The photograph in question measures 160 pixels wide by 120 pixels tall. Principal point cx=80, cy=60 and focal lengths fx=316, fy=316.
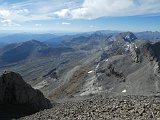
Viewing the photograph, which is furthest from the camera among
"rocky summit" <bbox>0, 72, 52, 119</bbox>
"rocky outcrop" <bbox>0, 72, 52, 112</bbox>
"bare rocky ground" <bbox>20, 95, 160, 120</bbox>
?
"rocky outcrop" <bbox>0, 72, 52, 112</bbox>

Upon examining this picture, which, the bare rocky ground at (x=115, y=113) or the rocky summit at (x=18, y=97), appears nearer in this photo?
the bare rocky ground at (x=115, y=113)

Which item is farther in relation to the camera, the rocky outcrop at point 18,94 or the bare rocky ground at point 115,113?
the rocky outcrop at point 18,94

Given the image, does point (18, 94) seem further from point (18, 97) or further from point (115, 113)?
point (115, 113)

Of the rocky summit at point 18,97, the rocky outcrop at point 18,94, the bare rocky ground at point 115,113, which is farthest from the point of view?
the rocky outcrop at point 18,94

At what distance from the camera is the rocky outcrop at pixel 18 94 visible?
163ft

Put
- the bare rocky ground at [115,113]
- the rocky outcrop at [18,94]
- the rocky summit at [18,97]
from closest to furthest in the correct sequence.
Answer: the bare rocky ground at [115,113]
the rocky summit at [18,97]
the rocky outcrop at [18,94]

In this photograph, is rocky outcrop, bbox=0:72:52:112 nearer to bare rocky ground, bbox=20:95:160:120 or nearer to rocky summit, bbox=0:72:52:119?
rocky summit, bbox=0:72:52:119

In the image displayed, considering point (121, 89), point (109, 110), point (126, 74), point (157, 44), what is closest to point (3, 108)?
point (109, 110)

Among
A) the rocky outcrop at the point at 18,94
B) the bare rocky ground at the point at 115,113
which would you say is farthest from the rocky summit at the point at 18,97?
the bare rocky ground at the point at 115,113

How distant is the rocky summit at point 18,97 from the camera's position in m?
47.1

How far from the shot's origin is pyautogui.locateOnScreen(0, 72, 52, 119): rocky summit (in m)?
47.1

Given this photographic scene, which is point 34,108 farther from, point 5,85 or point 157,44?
point 157,44

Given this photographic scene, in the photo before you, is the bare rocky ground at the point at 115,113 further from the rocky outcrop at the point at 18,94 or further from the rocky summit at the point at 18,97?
the rocky outcrop at the point at 18,94

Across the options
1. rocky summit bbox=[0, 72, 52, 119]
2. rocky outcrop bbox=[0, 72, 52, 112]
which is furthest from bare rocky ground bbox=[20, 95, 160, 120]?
rocky outcrop bbox=[0, 72, 52, 112]
